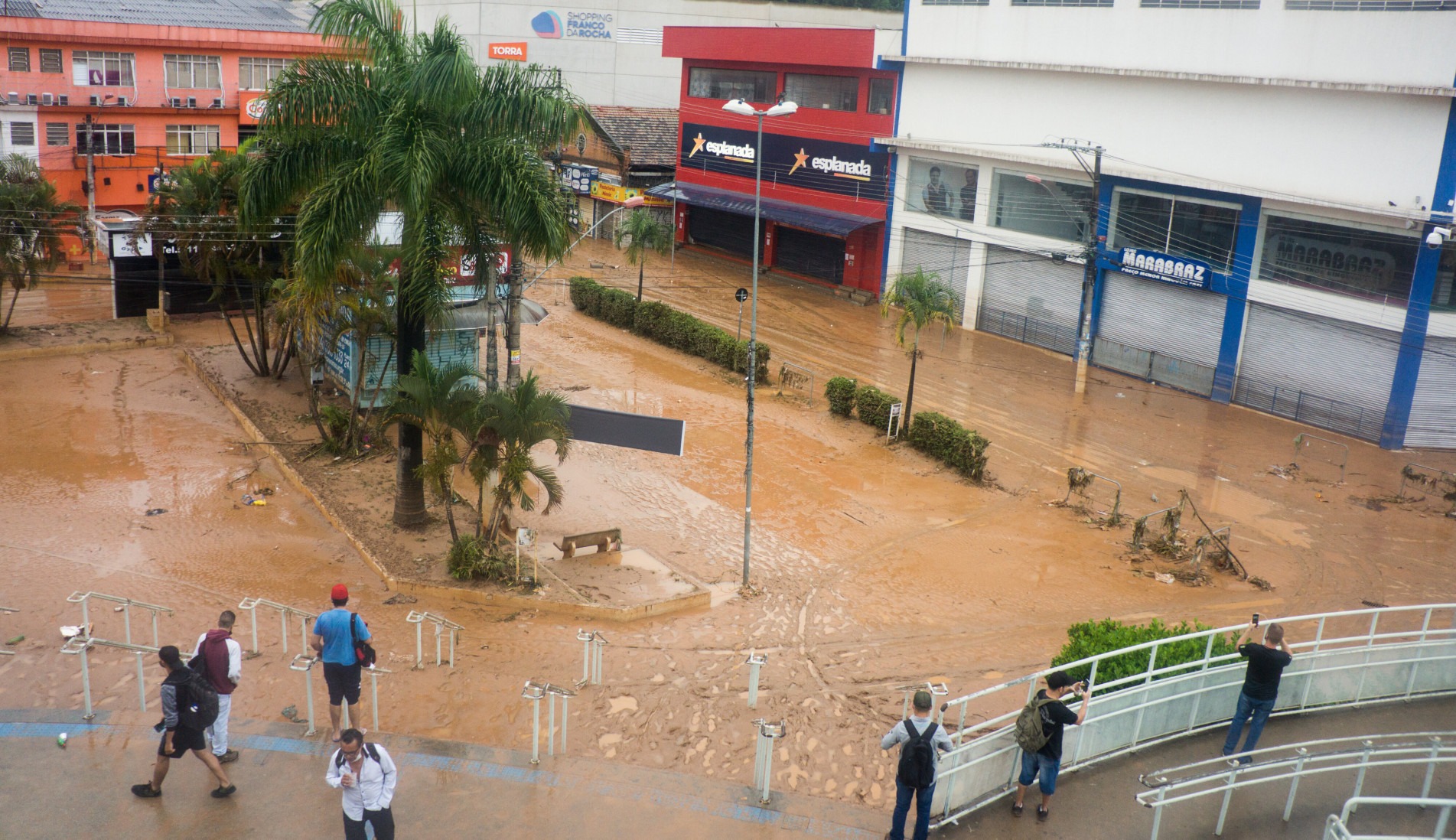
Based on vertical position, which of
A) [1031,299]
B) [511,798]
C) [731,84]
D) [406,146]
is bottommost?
[511,798]

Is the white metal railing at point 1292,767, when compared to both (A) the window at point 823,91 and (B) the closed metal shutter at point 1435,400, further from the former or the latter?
(A) the window at point 823,91

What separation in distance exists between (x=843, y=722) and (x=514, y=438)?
6.39 metres

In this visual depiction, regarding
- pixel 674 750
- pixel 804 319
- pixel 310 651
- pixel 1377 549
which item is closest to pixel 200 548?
pixel 310 651

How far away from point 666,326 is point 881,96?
13.1 meters

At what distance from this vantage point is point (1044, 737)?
9180 millimetres

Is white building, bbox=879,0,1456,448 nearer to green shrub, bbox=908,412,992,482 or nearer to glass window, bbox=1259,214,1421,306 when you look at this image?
glass window, bbox=1259,214,1421,306

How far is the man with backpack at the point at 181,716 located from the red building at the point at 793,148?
32469mm

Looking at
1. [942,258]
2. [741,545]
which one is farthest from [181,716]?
[942,258]

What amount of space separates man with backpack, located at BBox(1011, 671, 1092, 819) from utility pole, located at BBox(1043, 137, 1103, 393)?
21.9 meters

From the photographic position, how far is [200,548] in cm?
1747

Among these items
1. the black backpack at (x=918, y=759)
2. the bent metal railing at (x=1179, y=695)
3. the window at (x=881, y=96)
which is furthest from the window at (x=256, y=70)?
the black backpack at (x=918, y=759)

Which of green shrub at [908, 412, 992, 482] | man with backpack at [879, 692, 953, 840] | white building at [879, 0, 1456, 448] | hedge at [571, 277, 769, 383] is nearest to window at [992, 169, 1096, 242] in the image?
white building at [879, 0, 1456, 448]

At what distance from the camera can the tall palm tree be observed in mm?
16250

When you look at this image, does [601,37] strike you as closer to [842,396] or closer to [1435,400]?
[842,396]
